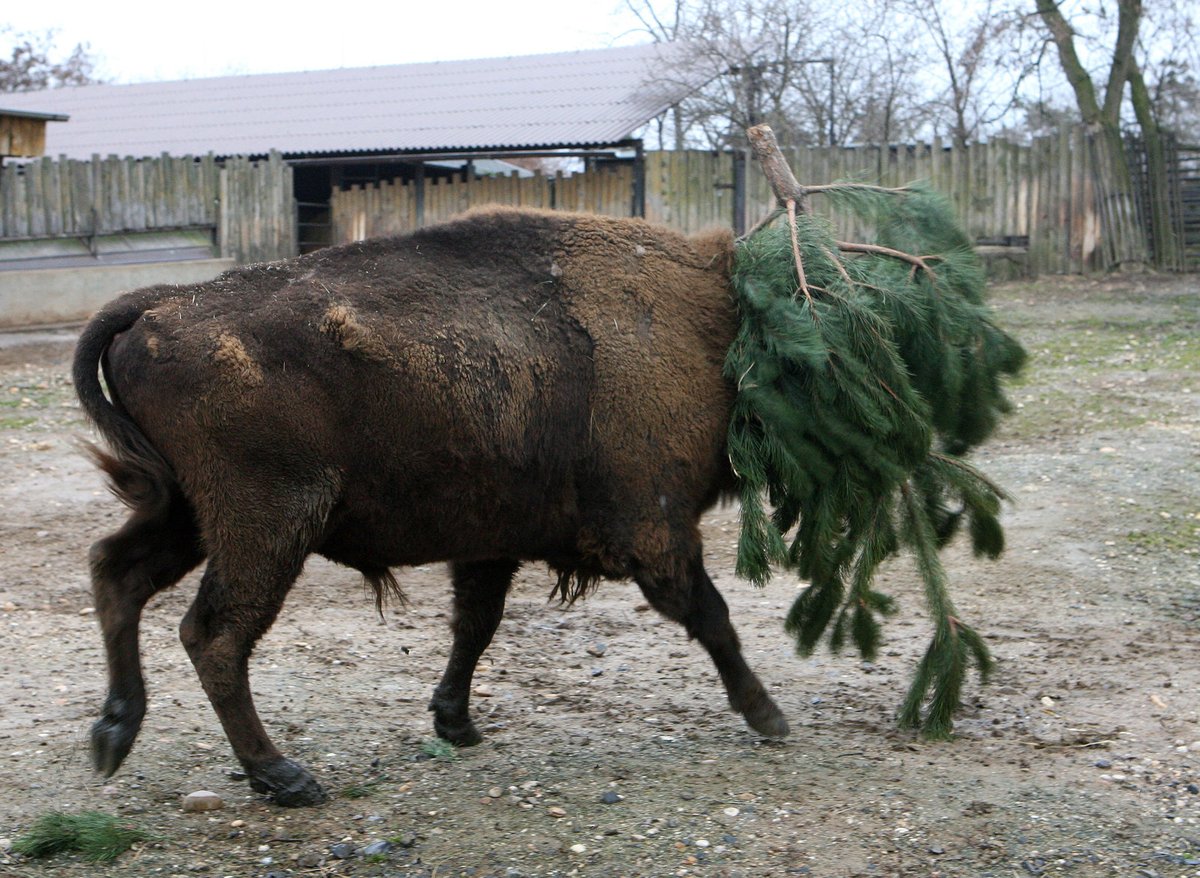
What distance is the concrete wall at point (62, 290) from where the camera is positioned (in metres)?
14.3

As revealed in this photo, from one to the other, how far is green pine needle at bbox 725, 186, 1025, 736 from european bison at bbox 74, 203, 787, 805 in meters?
0.19

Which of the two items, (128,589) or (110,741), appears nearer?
(110,741)

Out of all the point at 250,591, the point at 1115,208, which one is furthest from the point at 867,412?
the point at 1115,208

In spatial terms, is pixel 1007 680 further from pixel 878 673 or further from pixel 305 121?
pixel 305 121

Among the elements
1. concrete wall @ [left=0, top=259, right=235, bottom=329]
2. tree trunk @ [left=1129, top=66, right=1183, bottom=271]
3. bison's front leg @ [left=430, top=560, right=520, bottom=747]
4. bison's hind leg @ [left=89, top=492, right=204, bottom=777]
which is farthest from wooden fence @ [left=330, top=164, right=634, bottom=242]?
bison's hind leg @ [left=89, top=492, right=204, bottom=777]

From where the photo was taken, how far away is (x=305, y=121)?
71.9 ft

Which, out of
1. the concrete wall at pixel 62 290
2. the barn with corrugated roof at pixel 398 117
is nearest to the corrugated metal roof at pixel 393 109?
the barn with corrugated roof at pixel 398 117

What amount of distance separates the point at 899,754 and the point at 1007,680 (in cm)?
91

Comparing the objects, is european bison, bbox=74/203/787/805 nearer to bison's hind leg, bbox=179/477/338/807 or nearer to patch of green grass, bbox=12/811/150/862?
bison's hind leg, bbox=179/477/338/807

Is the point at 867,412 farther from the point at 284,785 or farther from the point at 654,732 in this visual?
the point at 284,785

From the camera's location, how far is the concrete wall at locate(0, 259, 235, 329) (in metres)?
14.3

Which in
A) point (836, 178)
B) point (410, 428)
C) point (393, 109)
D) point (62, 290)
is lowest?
point (410, 428)

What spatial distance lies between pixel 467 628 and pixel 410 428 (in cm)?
102

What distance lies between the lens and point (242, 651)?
151 inches
